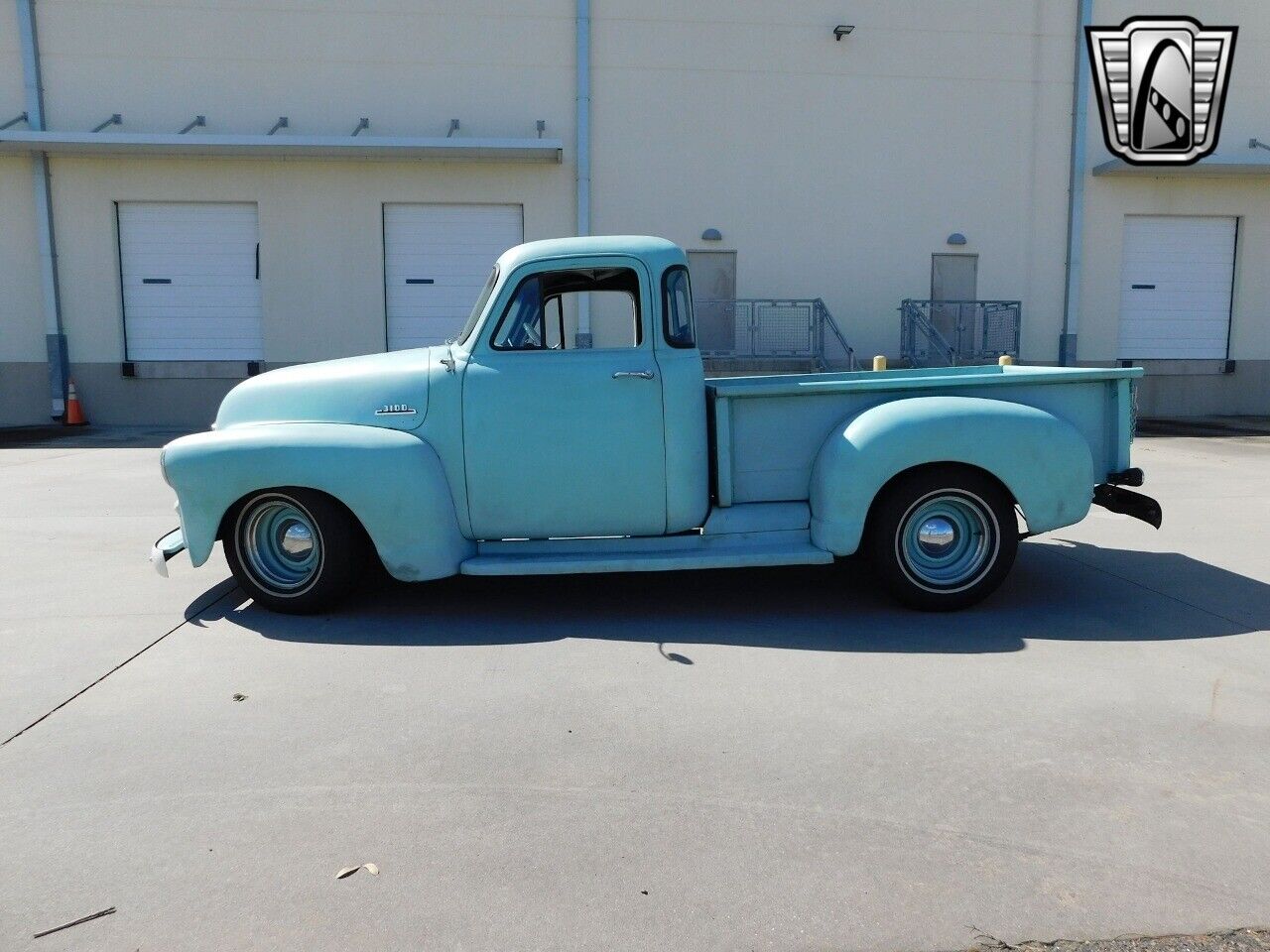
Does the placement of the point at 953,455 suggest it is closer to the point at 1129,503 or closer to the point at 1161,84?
the point at 1129,503

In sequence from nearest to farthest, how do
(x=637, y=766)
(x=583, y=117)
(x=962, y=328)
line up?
1. (x=637, y=766)
2. (x=583, y=117)
3. (x=962, y=328)

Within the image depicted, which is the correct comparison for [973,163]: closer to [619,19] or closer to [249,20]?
[619,19]

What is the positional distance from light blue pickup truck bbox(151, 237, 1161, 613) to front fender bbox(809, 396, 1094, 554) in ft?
0.04

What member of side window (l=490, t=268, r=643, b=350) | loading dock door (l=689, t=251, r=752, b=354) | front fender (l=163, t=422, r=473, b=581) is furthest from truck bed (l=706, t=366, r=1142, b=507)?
loading dock door (l=689, t=251, r=752, b=354)

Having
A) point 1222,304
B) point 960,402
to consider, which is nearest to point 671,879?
point 960,402

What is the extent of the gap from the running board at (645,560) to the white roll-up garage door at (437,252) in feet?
38.2

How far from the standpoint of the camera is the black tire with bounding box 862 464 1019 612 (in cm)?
495

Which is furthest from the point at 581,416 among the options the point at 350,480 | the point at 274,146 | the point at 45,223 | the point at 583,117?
the point at 45,223

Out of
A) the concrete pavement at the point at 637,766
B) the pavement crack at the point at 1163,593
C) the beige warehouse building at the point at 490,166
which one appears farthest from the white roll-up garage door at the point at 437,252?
the pavement crack at the point at 1163,593

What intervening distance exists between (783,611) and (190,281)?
46.4ft

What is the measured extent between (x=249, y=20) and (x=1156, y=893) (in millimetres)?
17329

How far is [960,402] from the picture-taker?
4.97 m

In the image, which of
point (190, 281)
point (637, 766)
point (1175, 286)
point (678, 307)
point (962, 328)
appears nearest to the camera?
point (637, 766)

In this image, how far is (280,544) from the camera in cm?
Result: 518
